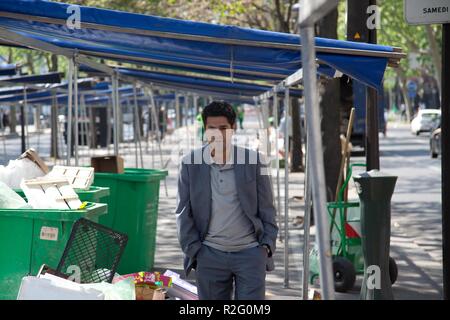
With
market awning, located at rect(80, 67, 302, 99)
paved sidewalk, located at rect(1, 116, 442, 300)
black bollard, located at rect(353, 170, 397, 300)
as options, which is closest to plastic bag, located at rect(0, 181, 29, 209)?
black bollard, located at rect(353, 170, 397, 300)

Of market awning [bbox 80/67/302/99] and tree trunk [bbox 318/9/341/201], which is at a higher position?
market awning [bbox 80/67/302/99]

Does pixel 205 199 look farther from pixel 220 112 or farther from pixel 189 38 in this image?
pixel 189 38

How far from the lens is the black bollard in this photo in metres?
8.55

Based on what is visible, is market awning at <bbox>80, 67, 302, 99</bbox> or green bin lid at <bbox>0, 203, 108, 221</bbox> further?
market awning at <bbox>80, 67, 302, 99</bbox>

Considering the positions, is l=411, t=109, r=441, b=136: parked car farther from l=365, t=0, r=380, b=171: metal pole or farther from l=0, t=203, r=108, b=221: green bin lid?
l=0, t=203, r=108, b=221: green bin lid

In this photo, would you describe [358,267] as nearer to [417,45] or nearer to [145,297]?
[145,297]

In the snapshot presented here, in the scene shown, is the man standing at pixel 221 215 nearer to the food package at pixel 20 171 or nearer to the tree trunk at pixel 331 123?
the food package at pixel 20 171

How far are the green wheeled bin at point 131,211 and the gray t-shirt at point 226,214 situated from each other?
3.84 metres

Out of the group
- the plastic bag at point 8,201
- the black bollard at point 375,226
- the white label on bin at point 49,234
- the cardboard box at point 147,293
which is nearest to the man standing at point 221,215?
the cardboard box at point 147,293

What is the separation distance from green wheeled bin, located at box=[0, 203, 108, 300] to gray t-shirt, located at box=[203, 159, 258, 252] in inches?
48.0

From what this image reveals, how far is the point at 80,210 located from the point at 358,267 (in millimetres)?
4027

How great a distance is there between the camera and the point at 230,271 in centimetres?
588

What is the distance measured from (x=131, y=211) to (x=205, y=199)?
159 inches

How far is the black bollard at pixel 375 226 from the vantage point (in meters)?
8.55
